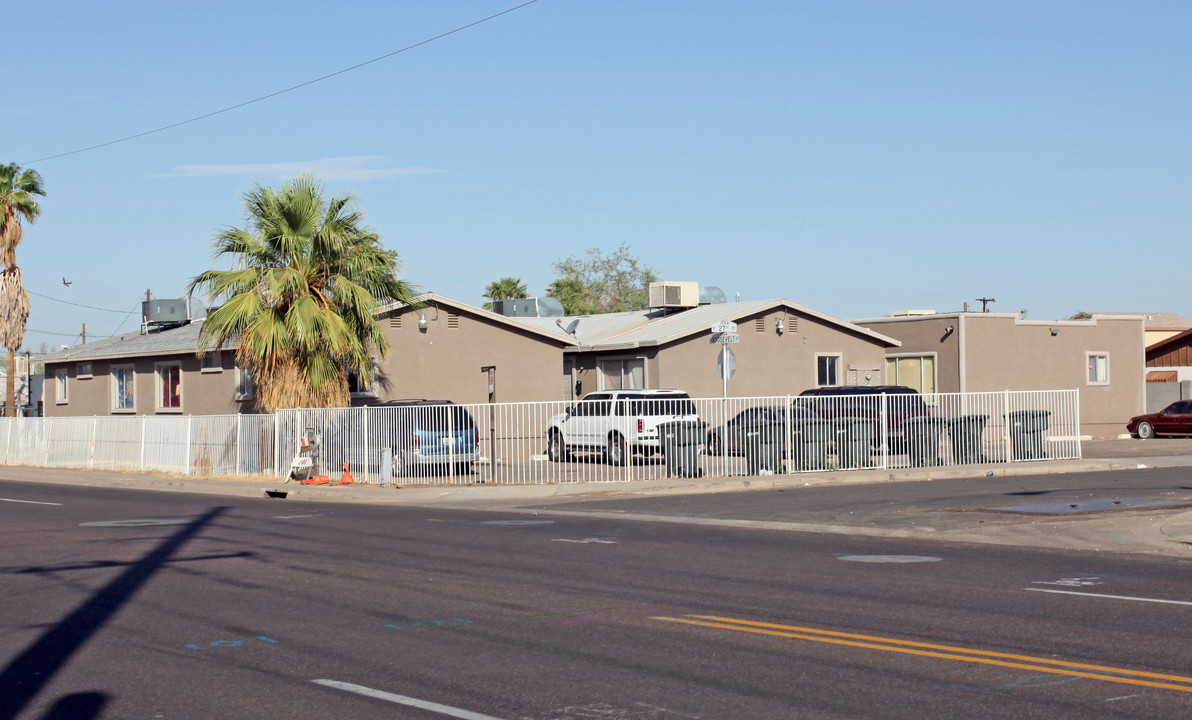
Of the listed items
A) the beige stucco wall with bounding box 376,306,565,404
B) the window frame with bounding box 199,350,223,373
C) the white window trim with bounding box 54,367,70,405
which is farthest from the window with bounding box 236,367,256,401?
the white window trim with bounding box 54,367,70,405

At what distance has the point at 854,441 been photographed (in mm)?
24812

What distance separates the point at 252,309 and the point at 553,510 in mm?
9816

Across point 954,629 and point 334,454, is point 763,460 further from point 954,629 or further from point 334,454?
point 954,629

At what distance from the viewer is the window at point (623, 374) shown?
3516cm

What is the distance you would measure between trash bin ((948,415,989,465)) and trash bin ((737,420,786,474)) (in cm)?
444

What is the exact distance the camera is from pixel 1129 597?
389 inches

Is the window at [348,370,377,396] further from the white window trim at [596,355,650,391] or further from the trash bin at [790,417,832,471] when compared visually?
the trash bin at [790,417,832,471]

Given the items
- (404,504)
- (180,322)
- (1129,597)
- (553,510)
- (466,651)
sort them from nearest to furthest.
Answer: (466,651)
(1129,597)
(553,510)
(404,504)
(180,322)

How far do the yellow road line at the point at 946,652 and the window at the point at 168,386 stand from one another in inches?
1177

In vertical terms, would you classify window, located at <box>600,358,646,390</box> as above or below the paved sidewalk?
above

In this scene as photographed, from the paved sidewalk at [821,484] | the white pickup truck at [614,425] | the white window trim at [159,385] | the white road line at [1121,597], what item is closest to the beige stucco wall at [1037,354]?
the paved sidewalk at [821,484]

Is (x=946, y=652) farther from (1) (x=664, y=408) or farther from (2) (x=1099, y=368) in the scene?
(2) (x=1099, y=368)

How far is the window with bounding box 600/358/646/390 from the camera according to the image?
35156 millimetres

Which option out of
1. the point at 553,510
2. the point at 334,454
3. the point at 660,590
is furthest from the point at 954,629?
the point at 334,454
